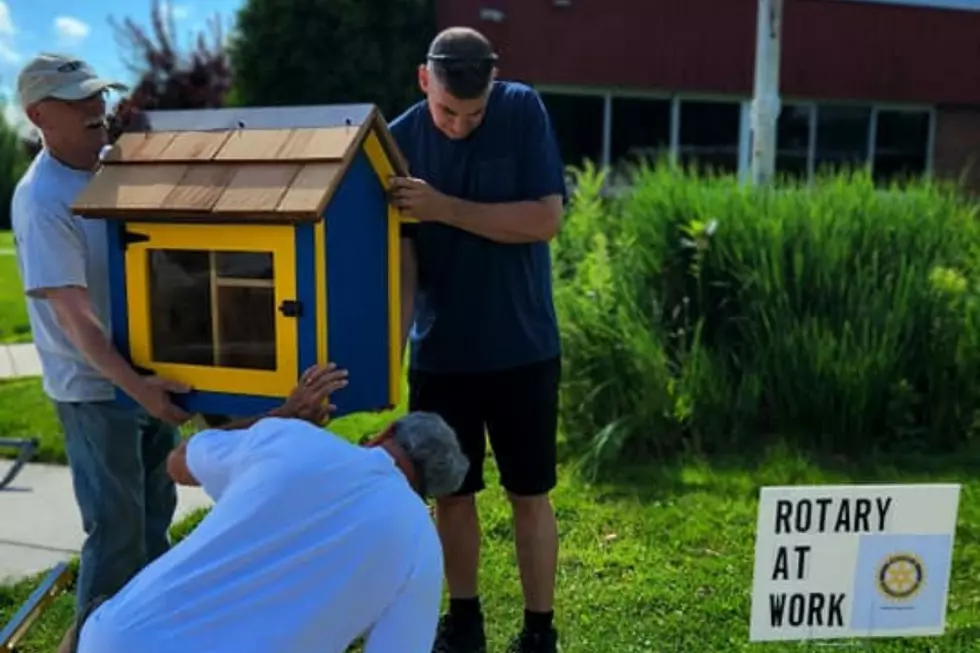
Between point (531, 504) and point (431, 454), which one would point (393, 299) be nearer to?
point (431, 454)

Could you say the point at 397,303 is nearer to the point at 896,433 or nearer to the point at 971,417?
the point at 896,433

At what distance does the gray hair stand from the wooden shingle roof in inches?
17.0

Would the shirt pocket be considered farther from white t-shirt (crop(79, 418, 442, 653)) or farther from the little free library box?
white t-shirt (crop(79, 418, 442, 653))

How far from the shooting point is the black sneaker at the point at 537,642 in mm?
3125

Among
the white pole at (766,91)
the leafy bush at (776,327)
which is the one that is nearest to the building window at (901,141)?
the white pole at (766,91)

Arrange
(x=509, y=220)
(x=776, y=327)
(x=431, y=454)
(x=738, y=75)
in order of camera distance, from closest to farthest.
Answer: (x=431, y=454) → (x=509, y=220) → (x=776, y=327) → (x=738, y=75)

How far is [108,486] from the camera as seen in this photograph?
2.67m

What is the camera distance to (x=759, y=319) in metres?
5.18

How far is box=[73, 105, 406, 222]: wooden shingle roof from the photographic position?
2.03 m

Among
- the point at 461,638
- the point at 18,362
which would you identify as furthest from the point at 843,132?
the point at 461,638

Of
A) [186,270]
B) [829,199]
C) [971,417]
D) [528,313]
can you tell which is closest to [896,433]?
[971,417]

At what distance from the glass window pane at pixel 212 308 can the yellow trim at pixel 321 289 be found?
0.31 ft

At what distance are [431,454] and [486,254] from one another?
913mm

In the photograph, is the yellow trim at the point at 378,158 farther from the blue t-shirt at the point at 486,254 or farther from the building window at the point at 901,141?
the building window at the point at 901,141
